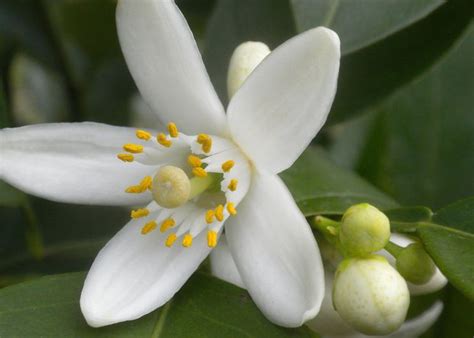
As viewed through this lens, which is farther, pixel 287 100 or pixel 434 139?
pixel 434 139

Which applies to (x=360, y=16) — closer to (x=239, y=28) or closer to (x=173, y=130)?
(x=239, y=28)

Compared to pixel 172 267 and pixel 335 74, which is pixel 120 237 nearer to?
pixel 172 267

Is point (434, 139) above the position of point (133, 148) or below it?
below

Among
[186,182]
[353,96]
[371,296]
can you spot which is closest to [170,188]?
[186,182]

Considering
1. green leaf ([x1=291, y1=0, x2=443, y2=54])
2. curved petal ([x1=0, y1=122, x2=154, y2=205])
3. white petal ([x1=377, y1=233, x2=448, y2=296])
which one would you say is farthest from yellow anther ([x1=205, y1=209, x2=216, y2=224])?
green leaf ([x1=291, y1=0, x2=443, y2=54])

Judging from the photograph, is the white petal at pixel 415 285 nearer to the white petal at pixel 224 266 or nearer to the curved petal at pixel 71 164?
the white petal at pixel 224 266

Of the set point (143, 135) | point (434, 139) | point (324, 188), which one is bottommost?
point (434, 139)
